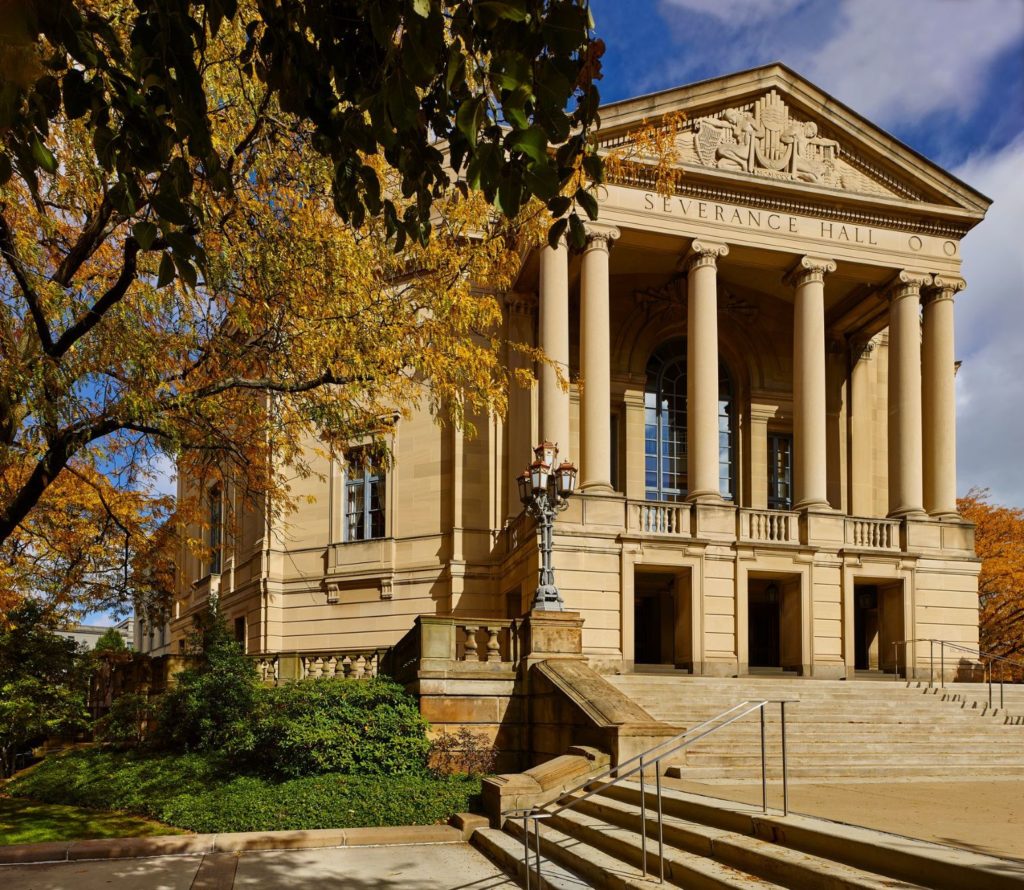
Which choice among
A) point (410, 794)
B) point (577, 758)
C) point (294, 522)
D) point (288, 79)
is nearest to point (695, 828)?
point (577, 758)

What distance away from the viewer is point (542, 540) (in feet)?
60.0

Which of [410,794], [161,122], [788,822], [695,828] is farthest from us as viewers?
[410,794]

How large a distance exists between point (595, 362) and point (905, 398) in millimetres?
9058

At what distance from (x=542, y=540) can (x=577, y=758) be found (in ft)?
16.9

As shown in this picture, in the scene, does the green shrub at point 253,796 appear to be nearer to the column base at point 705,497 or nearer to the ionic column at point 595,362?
the ionic column at point 595,362

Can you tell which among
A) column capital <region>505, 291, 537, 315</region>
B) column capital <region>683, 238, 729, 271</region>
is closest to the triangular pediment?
column capital <region>683, 238, 729, 271</region>

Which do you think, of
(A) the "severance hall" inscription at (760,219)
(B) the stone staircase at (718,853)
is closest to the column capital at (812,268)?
(A) the "severance hall" inscription at (760,219)

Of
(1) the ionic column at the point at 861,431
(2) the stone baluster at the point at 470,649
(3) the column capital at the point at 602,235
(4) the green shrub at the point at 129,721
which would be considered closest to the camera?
(2) the stone baluster at the point at 470,649

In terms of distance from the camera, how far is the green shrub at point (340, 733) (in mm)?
15836

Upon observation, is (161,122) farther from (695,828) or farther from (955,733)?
(955,733)

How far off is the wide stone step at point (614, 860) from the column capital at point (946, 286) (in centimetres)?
2130

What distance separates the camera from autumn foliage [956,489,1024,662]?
37.8 metres

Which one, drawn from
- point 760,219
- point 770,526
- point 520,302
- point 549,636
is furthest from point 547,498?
point 760,219

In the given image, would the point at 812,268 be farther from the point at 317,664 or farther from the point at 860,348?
the point at 317,664
